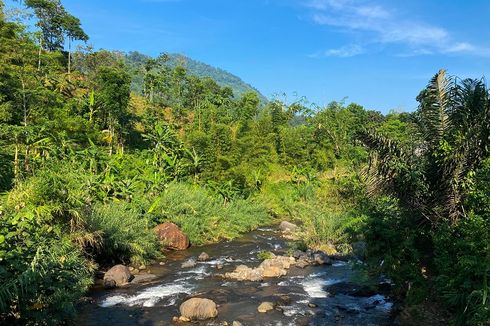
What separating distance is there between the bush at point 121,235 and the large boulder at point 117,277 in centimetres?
120

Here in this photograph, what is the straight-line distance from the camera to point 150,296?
13523mm

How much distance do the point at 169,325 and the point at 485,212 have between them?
8.17m

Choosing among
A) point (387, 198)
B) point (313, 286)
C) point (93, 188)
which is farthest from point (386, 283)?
point (93, 188)

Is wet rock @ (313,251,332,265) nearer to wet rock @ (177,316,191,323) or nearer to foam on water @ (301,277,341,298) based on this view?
foam on water @ (301,277,341,298)

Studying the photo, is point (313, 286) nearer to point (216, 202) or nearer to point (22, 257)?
point (22, 257)

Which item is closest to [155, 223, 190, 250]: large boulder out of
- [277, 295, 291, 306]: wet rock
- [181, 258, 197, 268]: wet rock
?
[181, 258, 197, 268]: wet rock

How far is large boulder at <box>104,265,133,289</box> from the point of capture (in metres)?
14.4

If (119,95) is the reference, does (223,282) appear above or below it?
below

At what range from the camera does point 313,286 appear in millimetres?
14938

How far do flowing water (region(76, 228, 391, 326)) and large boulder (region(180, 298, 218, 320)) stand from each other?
26 centimetres

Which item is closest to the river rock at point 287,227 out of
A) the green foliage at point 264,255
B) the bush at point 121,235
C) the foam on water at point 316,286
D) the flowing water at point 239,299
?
the green foliage at point 264,255

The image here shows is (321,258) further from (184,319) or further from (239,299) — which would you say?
(184,319)

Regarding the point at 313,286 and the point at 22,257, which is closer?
the point at 22,257

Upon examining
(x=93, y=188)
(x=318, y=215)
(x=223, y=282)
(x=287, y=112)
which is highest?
(x=287, y=112)
